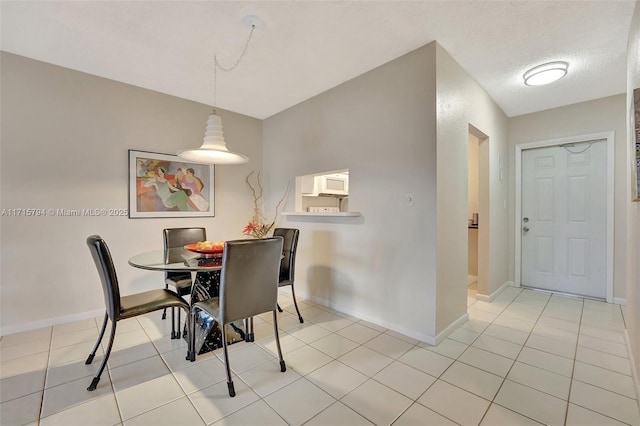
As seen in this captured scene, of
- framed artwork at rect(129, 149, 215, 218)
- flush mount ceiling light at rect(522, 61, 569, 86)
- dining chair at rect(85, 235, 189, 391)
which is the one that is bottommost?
dining chair at rect(85, 235, 189, 391)

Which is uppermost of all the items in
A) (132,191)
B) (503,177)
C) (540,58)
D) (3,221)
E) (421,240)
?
(540,58)

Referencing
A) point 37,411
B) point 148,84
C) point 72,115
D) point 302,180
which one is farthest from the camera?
point 302,180

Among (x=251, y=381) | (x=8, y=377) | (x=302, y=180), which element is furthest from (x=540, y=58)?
(x=8, y=377)

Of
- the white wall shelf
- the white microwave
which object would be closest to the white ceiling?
the white microwave

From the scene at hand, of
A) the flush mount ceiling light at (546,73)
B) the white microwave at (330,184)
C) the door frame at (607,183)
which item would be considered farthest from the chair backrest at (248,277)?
the door frame at (607,183)

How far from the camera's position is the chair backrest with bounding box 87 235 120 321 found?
1.77 metres

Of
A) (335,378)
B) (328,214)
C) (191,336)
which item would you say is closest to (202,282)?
(191,336)

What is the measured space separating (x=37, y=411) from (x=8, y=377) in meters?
0.59

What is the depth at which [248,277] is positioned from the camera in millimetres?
1847

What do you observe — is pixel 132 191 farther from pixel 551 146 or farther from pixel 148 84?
pixel 551 146

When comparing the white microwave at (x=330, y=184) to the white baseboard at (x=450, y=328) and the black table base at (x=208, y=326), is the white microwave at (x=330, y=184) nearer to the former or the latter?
the black table base at (x=208, y=326)

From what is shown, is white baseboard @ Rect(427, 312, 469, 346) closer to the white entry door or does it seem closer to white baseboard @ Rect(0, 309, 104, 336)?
the white entry door

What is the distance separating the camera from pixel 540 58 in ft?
8.26

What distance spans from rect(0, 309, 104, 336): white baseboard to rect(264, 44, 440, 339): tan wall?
2.28 m
